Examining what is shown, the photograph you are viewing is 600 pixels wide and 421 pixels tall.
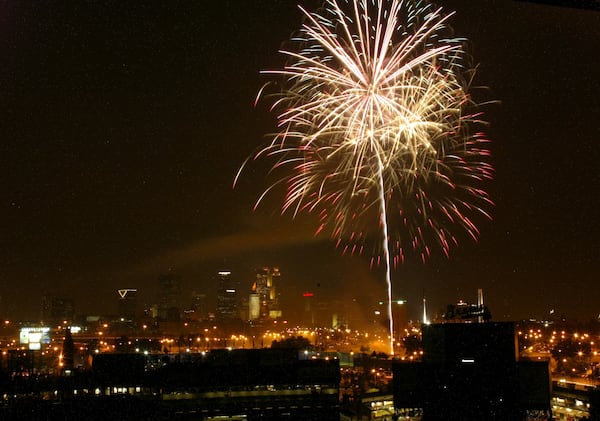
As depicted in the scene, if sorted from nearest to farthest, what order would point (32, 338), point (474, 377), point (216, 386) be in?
point (474, 377)
point (216, 386)
point (32, 338)

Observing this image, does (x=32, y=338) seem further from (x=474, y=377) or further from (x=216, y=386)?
(x=474, y=377)

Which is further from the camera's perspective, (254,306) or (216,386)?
(254,306)

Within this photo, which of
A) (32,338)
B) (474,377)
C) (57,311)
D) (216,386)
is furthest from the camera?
(57,311)

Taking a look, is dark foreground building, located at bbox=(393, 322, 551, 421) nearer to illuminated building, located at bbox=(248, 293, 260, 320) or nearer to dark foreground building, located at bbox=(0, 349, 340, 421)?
dark foreground building, located at bbox=(0, 349, 340, 421)

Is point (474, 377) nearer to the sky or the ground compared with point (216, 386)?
nearer to the sky

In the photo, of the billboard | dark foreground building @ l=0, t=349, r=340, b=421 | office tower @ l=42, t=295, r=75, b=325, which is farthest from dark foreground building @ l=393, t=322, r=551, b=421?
office tower @ l=42, t=295, r=75, b=325

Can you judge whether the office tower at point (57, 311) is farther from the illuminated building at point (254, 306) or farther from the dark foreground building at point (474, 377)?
the dark foreground building at point (474, 377)

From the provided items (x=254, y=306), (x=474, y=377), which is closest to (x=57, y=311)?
(x=254, y=306)

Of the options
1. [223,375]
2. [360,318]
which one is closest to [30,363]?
[223,375]

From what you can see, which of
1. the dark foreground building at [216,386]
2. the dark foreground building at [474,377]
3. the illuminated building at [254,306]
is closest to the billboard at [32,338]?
the dark foreground building at [216,386]
